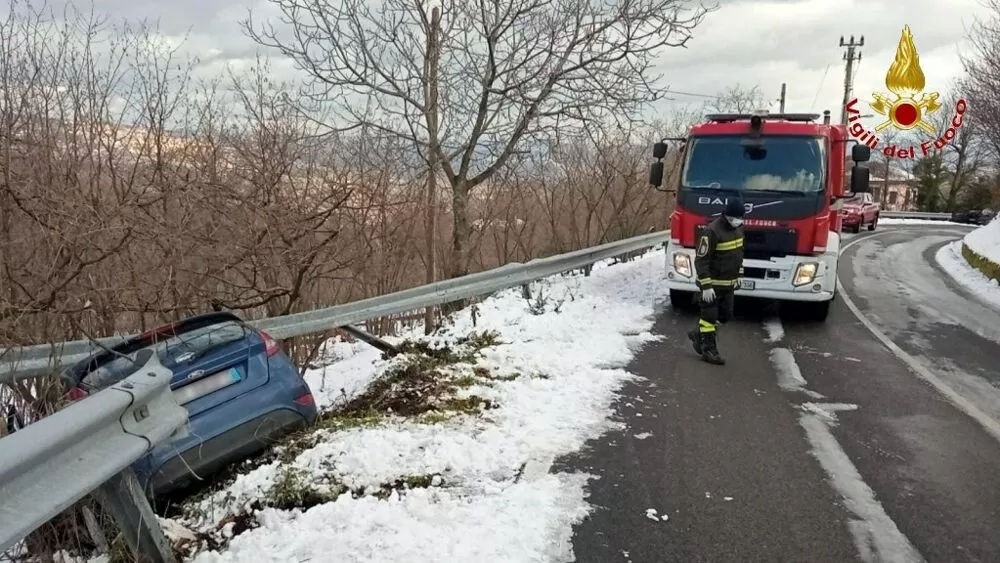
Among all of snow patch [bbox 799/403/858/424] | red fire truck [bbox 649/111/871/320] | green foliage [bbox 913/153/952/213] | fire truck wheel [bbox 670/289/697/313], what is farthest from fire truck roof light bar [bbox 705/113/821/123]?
green foliage [bbox 913/153/952/213]

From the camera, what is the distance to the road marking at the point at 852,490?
131 inches

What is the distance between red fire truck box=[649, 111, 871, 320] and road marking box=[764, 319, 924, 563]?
2.70m

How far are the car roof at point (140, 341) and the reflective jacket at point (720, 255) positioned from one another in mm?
4668

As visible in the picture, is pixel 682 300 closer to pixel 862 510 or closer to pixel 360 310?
pixel 360 310

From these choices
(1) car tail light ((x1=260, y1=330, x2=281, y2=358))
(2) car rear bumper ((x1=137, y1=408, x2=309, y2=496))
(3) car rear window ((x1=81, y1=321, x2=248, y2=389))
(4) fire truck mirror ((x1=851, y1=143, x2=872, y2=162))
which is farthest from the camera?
(4) fire truck mirror ((x1=851, y1=143, x2=872, y2=162))

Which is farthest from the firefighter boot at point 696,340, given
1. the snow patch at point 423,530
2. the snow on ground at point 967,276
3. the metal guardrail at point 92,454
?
the snow on ground at point 967,276

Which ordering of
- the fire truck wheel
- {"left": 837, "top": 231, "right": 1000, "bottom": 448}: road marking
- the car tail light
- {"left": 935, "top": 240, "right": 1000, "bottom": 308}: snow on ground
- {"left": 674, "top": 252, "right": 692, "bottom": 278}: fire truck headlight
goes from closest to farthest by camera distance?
the car tail light < {"left": 837, "top": 231, "right": 1000, "bottom": 448}: road marking < {"left": 674, "top": 252, "right": 692, "bottom": 278}: fire truck headlight < the fire truck wheel < {"left": 935, "top": 240, "right": 1000, "bottom": 308}: snow on ground

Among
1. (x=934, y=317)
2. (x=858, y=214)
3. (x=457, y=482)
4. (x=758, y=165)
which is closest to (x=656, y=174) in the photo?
(x=758, y=165)

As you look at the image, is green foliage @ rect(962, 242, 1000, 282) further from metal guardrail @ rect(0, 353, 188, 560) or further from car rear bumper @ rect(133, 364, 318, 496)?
metal guardrail @ rect(0, 353, 188, 560)

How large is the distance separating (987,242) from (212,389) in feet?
61.6

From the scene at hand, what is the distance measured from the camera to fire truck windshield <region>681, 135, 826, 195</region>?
8750mm

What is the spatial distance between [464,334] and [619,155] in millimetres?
11962

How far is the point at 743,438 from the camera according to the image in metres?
4.81

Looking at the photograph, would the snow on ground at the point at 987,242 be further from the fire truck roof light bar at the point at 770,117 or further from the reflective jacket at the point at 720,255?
the reflective jacket at the point at 720,255
